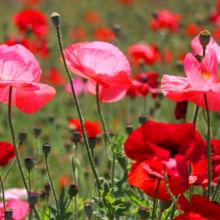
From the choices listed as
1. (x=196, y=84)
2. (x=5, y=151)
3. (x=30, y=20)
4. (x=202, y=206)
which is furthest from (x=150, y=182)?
(x=30, y=20)

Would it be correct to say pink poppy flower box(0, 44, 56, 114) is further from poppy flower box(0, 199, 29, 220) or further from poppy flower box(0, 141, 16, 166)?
poppy flower box(0, 199, 29, 220)

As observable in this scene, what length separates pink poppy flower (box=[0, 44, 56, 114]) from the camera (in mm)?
958

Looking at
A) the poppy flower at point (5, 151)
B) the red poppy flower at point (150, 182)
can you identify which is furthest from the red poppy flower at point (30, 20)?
the red poppy flower at point (150, 182)

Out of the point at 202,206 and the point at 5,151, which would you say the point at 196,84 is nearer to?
the point at 202,206

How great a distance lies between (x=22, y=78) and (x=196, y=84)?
15.5 inches

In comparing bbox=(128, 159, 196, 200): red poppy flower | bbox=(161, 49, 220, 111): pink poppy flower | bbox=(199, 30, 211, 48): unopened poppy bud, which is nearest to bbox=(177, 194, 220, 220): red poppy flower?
bbox=(128, 159, 196, 200): red poppy flower

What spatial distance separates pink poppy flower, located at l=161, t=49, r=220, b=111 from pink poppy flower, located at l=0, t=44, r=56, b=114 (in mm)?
282

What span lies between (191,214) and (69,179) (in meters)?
1.70

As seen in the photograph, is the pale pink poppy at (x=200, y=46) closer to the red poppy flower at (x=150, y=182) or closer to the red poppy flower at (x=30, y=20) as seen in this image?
the red poppy flower at (x=150, y=182)

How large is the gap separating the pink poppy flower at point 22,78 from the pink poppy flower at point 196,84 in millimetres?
282

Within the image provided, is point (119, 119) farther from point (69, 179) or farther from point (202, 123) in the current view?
point (69, 179)

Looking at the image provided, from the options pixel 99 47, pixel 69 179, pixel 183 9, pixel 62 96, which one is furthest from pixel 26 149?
pixel 183 9

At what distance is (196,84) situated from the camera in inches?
37.9

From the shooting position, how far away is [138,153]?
2.82ft
